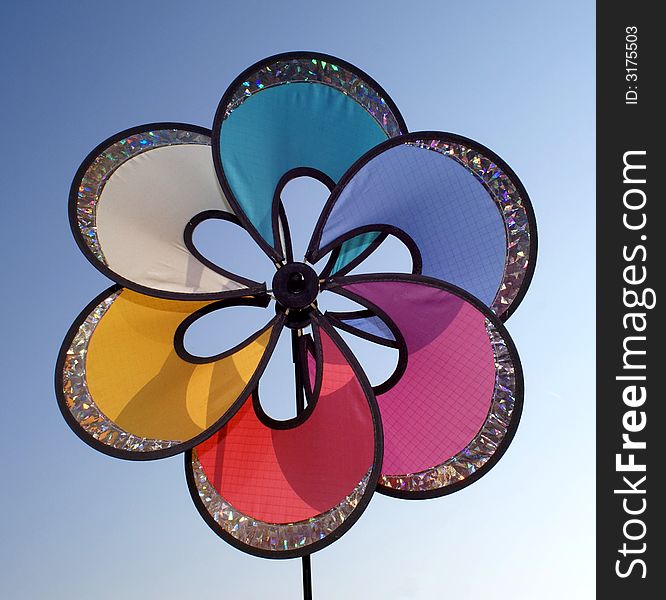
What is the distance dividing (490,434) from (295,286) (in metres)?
0.92

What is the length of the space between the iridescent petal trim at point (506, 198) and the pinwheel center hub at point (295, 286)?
2.09 ft

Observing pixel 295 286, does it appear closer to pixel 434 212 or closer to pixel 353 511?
pixel 434 212

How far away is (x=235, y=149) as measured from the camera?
122 inches

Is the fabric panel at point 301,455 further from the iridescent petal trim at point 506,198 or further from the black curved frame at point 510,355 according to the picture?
the iridescent petal trim at point 506,198

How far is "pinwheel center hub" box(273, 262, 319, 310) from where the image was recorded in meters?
3.00

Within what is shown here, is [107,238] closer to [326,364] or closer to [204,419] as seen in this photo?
[204,419]

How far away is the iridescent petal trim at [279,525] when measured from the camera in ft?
9.14

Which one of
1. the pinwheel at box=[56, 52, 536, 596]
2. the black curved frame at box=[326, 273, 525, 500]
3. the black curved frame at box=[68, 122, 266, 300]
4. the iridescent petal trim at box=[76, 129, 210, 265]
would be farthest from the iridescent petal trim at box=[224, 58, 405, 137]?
the black curved frame at box=[326, 273, 525, 500]

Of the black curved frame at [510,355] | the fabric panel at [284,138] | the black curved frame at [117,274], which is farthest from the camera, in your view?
the fabric panel at [284,138]

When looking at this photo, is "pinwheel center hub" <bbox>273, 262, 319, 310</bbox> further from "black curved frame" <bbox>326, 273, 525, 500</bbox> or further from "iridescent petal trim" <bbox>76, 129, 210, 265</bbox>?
"iridescent petal trim" <bbox>76, 129, 210, 265</bbox>

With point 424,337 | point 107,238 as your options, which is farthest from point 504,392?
point 107,238

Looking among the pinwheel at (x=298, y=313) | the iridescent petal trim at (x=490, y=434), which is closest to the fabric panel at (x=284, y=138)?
the pinwheel at (x=298, y=313)

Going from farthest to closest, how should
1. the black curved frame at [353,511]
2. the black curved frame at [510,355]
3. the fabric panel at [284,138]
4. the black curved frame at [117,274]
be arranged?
the fabric panel at [284,138], the black curved frame at [117,274], the black curved frame at [510,355], the black curved frame at [353,511]

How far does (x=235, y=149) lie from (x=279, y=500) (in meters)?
1.36
